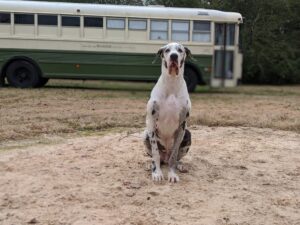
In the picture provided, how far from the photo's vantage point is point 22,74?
17.3 metres

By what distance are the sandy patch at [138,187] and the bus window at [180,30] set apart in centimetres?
1001

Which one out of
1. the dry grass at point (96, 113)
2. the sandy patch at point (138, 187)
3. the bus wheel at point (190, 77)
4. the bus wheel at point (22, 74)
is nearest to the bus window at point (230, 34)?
the bus wheel at point (190, 77)

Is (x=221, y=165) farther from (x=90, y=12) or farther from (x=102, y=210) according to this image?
(x=90, y=12)

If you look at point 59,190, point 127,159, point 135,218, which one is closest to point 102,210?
point 135,218

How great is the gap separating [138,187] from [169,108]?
2.92ft

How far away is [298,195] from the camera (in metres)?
5.52

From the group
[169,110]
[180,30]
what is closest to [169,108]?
[169,110]

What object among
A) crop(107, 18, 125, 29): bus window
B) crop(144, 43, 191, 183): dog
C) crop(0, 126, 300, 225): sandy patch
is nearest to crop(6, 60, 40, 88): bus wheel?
crop(107, 18, 125, 29): bus window

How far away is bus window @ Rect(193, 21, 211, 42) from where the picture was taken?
17.5m

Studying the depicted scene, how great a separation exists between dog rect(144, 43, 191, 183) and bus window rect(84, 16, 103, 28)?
11621 mm

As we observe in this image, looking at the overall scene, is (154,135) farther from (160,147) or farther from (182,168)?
(182,168)

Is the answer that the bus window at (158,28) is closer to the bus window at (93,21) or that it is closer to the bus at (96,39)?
the bus at (96,39)

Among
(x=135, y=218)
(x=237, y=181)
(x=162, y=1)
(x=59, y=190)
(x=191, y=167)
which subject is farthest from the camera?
(x=162, y=1)

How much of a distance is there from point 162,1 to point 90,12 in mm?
14753
